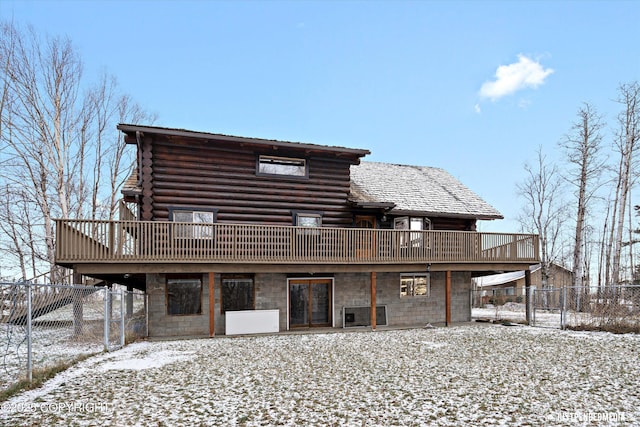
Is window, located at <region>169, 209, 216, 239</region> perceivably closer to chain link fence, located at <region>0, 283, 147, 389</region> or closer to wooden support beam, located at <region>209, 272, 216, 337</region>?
wooden support beam, located at <region>209, 272, 216, 337</region>

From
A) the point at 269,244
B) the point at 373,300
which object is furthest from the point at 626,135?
the point at 269,244

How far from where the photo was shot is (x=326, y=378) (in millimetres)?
8438

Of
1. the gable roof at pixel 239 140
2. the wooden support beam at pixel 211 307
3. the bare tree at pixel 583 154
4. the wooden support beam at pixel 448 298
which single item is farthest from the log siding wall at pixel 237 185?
the bare tree at pixel 583 154

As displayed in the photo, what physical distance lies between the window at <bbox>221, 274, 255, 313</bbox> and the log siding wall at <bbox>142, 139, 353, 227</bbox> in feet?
7.08

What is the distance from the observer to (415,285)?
61.0 feet

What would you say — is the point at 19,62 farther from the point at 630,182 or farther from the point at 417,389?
the point at 630,182

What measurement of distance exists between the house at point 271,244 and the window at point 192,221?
5 cm

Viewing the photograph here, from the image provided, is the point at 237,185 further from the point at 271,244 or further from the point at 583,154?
the point at 583,154

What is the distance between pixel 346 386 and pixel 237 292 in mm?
8748

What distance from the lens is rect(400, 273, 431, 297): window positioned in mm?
18344

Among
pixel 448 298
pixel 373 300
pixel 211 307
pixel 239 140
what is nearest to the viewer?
pixel 211 307

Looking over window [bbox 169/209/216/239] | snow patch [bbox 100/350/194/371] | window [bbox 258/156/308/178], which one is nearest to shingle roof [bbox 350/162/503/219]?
window [bbox 258/156/308/178]

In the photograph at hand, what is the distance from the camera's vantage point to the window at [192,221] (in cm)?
1447

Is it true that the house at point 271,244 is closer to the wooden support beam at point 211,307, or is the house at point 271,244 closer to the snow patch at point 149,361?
the wooden support beam at point 211,307
